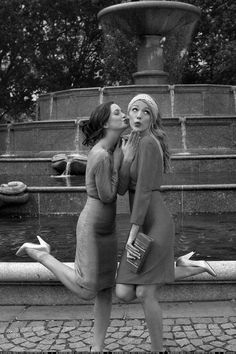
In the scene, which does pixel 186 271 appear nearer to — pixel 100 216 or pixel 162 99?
pixel 100 216

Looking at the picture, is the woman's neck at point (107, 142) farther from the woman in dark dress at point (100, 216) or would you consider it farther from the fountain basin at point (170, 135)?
the fountain basin at point (170, 135)

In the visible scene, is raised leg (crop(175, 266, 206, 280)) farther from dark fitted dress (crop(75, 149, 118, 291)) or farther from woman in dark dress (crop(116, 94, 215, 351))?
dark fitted dress (crop(75, 149, 118, 291))

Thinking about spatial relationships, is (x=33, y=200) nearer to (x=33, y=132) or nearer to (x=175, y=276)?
(x=175, y=276)

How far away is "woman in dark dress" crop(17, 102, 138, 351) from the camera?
128 inches

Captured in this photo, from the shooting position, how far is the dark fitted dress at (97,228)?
323 cm

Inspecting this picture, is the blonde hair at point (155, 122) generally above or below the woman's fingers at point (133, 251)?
above

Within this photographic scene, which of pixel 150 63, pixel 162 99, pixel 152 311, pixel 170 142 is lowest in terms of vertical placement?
pixel 152 311

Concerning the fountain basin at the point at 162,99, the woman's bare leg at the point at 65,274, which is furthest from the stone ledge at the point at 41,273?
the fountain basin at the point at 162,99

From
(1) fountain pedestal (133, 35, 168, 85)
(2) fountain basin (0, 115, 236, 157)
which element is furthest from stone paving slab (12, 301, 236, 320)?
Answer: (1) fountain pedestal (133, 35, 168, 85)

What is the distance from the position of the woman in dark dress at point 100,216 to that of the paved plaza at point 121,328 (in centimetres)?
33

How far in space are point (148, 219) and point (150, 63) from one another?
16234 mm

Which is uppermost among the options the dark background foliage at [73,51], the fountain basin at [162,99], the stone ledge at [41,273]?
the dark background foliage at [73,51]

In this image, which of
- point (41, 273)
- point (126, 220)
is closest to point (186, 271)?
point (41, 273)

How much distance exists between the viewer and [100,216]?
3.28 meters
